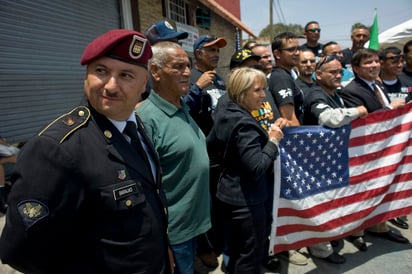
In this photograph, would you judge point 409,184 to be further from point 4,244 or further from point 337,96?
point 4,244

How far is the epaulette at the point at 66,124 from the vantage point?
0.97 m

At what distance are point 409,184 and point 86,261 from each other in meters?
3.32

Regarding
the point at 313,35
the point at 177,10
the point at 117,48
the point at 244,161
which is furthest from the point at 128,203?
the point at 177,10

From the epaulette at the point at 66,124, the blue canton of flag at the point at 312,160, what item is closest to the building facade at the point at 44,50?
the blue canton of flag at the point at 312,160

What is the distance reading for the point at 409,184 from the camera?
3055mm

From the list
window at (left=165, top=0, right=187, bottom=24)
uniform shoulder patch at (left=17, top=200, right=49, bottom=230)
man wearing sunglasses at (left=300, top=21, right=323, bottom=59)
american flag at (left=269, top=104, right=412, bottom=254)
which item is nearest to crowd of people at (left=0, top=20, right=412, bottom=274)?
uniform shoulder patch at (left=17, top=200, right=49, bottom=230)

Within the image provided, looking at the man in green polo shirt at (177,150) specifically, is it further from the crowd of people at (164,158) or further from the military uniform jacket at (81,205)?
the military uniform jacket at (81,205)

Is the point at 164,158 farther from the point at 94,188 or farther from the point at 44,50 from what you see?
the point at 44,50

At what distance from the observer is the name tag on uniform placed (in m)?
1.04

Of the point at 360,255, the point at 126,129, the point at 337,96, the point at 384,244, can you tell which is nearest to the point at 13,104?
the point at 126,129

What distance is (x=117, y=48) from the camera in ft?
3.62

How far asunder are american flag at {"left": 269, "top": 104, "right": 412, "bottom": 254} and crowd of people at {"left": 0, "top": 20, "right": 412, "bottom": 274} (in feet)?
0.49

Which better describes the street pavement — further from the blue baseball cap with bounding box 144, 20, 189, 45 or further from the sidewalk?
the blue baseball cap with bounding box 144, 20, 189, 45

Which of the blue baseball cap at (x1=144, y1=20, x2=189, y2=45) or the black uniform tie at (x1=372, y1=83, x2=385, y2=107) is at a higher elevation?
the blue baseball cap at (x1=144, y1=20, x2=189, y2=45)
